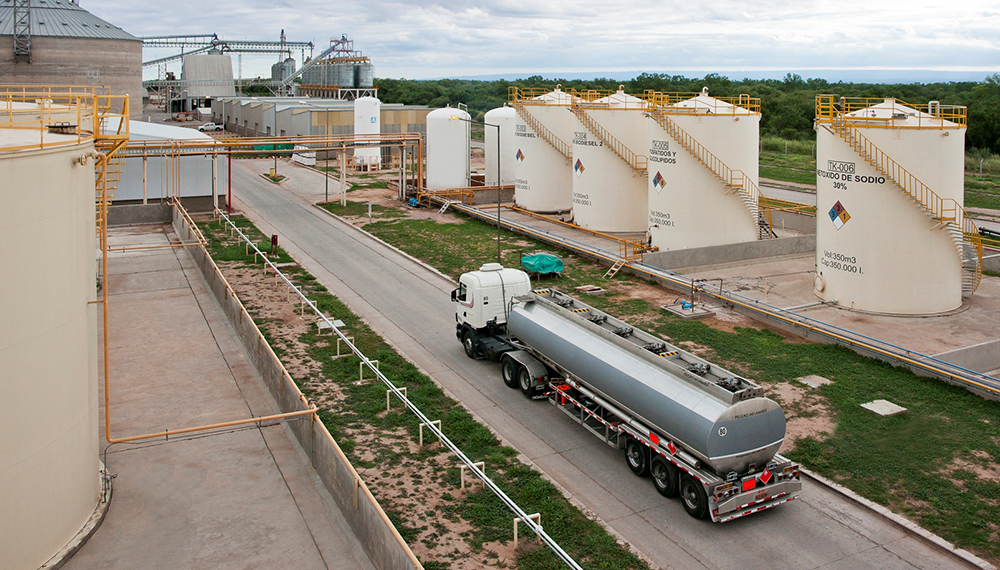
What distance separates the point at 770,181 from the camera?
234 ft

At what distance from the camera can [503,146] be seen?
2355 inches

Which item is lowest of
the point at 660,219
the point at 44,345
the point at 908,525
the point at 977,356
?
the point at 908,525

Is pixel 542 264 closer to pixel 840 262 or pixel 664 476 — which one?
pixel 840 262

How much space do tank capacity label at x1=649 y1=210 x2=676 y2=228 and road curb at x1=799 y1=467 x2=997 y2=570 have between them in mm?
21927

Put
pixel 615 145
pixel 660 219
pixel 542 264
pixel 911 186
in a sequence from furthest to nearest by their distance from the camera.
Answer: pixel 615 145
pixel 660 219
pixel 542 264
pixel 911 186

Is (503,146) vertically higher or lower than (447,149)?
higher

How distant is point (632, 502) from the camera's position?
56.9 feet

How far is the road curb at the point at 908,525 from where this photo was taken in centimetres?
1515

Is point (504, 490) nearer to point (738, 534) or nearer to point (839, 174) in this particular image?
point (738, 534)

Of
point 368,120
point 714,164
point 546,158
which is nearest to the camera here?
point 714,164

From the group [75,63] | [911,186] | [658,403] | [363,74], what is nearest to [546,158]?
[911,186]

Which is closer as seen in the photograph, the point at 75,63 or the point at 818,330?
the point at 818,330

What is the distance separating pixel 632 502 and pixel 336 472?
617 centimetres

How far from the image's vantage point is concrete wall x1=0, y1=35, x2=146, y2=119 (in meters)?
73.6
